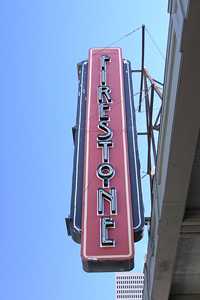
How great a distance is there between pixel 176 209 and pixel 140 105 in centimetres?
557

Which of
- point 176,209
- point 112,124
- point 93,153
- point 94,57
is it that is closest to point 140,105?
point 112,124

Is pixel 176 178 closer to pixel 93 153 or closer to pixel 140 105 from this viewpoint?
pixel 93 153

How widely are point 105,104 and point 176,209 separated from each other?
19.5ft

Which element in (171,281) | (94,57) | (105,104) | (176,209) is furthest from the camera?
(94,57)

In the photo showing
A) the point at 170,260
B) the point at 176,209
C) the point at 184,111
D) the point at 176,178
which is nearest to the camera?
the point at 184,111

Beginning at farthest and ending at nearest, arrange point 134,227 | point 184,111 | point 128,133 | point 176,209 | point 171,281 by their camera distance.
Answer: point 128,133, point 134,227, point 171,281, point 176,209, point 184,111

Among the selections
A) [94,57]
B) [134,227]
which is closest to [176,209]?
[134,227]

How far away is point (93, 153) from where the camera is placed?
393 inches

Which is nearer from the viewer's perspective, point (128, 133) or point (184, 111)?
point (184, 111)

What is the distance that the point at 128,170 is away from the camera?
955 cm

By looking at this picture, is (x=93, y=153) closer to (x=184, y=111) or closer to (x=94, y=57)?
(x=94, y=57)

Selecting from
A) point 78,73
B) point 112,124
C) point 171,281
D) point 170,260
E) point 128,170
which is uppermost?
point 78,73

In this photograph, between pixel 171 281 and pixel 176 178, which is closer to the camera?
pixel 176 178

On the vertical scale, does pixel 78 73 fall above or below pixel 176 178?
above
